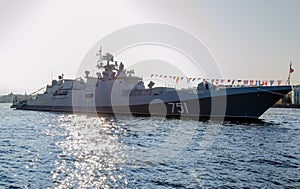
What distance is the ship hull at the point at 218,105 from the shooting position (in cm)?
3222

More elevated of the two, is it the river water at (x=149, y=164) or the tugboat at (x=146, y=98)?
the tugboat at (x=146, y=98)

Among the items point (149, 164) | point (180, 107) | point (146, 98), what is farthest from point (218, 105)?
point (149, 164)

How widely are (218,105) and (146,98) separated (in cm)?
1130

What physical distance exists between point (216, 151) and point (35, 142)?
11.8 meters

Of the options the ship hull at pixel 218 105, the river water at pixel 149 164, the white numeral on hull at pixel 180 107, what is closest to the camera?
the river water at pixel 149 164

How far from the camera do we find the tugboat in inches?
1298

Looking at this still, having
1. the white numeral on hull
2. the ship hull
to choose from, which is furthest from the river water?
the white numeral on hull

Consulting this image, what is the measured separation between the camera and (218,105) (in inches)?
1377

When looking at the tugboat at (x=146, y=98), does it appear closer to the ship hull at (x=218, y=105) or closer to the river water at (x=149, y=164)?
the ship hull at (x=218, y=105)

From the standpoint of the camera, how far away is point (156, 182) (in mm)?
8852

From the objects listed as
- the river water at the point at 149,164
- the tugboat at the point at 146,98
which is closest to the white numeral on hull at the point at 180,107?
the tugboat at the point at 146,98

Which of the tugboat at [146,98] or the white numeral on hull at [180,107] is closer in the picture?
the tugboat at [146,98]

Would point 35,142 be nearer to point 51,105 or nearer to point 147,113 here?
point 147,113

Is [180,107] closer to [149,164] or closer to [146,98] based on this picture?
[146,98]
